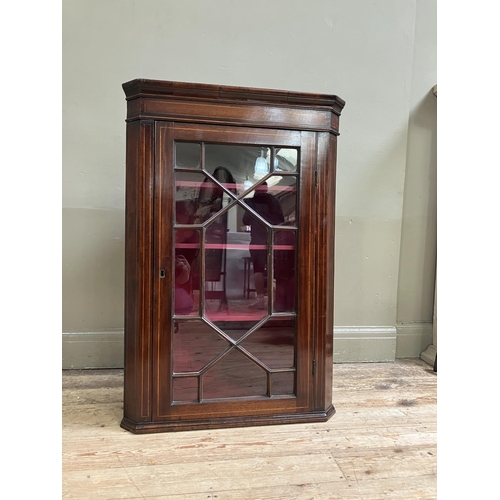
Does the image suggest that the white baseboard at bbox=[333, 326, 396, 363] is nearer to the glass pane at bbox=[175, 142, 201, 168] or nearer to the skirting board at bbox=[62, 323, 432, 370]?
the skirting board at bbox=[62, 323, 432, 370]

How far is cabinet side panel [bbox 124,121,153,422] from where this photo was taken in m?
1.19

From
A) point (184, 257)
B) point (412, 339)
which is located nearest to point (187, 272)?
point (184, 257)

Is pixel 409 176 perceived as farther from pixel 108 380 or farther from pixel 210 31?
pixel 108 380

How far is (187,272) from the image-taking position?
4.11 feet

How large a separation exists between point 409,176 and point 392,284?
23.5 inches

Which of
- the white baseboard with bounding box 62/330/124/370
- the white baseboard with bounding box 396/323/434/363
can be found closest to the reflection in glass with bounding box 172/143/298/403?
the white baseboard with bounding box 62/330/124/370

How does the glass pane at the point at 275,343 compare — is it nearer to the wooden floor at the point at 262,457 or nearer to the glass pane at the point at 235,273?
the glass pane at the point at 235,273

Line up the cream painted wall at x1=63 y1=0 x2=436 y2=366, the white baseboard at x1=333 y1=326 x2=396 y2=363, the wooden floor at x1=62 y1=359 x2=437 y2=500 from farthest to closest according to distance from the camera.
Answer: the white baseboard at x1=333 y1=326 x2=396 y2=363 < the cream painted wall at x1=63 y1=0 x2=436 y2=366 < the wooden floor at x1=62 y1=359 x2=437 y2=500

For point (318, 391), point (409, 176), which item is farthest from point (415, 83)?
point (318, 391)

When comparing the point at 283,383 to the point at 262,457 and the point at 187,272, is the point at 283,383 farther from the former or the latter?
the point at 187,272

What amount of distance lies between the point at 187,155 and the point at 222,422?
905 mm

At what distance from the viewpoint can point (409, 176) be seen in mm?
2002

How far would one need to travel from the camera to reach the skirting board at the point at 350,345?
1.76 meters

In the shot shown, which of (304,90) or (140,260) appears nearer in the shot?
(140,260)
